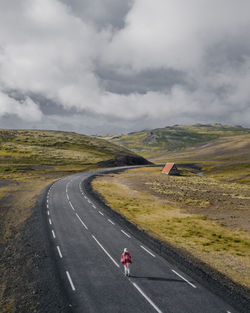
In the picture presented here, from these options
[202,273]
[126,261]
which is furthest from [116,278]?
[202,273]

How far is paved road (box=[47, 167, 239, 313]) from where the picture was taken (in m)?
13.2

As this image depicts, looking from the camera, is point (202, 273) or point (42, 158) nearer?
point (202, 273)

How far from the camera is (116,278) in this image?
16.1 metres

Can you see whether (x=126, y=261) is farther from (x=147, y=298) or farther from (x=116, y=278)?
(x=147, y=298)

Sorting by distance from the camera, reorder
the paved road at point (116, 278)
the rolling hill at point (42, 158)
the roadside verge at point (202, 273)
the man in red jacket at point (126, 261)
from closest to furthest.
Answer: the paved road at point (116, 278), the roadside verge at point (202, 273), the man in red jacket at point (126, 261), the rolling hill at point (42, 158)

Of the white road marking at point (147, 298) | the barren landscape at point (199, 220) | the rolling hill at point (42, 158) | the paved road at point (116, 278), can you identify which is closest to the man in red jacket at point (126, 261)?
the paved road at point (116, 278)

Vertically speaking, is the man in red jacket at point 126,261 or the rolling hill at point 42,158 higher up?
the rolling hill at point 42,158

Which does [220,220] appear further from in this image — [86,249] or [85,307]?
[85,307]

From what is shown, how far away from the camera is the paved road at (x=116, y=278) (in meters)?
13.2

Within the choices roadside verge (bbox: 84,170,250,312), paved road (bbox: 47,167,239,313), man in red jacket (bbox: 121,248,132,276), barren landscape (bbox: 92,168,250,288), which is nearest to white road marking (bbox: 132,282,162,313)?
paved road (bbox: 47,167,239,313)

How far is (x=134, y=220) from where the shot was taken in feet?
98.9

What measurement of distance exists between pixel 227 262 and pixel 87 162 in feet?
307

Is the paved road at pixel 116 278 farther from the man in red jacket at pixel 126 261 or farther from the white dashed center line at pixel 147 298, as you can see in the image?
the man in red jacket at pixel 126 261

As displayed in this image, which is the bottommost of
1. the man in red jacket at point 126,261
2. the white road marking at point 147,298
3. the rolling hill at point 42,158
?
the white road marking at point 147,298
